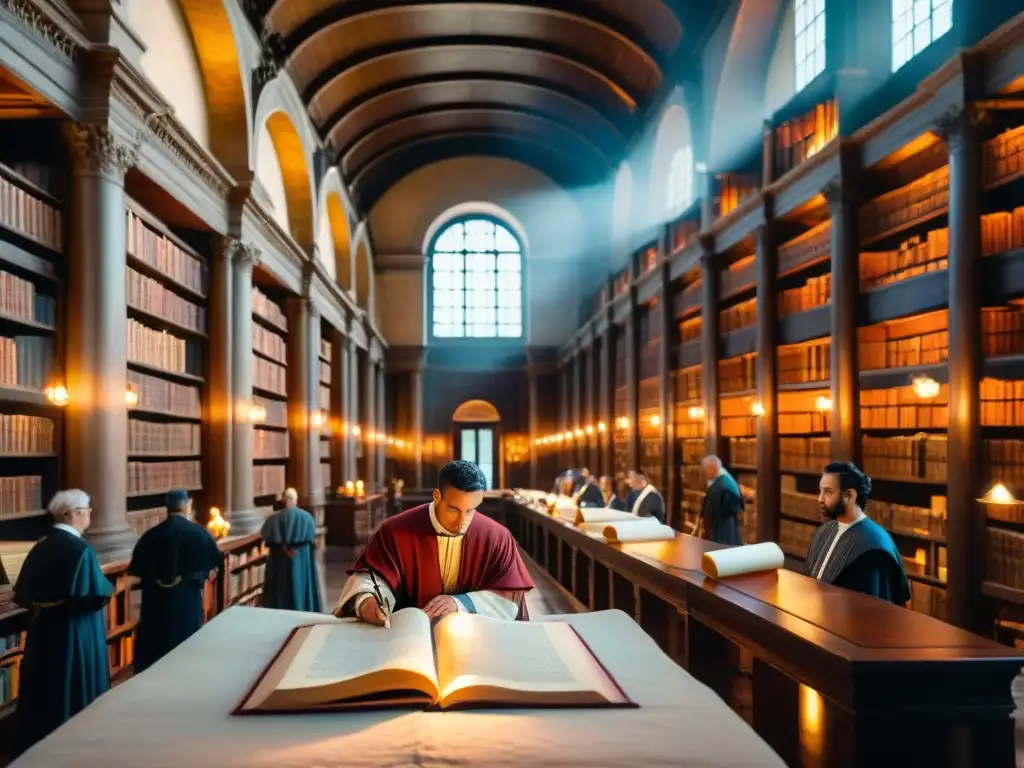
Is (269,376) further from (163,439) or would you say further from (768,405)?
(768,405)

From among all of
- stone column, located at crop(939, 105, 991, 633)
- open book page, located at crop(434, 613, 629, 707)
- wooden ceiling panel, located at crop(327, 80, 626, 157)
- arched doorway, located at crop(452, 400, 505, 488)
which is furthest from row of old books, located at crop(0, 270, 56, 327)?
arched doorway, located at crop(452, 400, 505, 488)

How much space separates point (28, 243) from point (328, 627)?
534 cm

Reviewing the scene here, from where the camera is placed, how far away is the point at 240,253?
35.3 feet

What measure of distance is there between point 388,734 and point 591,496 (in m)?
12.4

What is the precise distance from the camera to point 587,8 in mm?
15375

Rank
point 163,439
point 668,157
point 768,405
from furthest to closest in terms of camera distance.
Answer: point 668,157 → point 768,405 → point 163,439

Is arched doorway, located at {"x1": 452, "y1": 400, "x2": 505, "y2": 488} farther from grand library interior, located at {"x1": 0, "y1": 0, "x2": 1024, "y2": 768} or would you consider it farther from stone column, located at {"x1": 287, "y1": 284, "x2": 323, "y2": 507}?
stone column, located at {"x1": 287, "y1": 284, "x2": 323, "y2": 507}

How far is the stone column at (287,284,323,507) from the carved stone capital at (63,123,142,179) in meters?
7.89

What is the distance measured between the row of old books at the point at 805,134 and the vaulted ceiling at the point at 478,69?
3.61 m

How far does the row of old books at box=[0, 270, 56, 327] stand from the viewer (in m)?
6.02

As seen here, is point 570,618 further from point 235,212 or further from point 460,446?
point 460,446

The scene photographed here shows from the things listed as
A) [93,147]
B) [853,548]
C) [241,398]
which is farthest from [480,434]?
[853,548]

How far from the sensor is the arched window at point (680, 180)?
16.0m

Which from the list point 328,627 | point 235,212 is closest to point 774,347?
point 235,212
